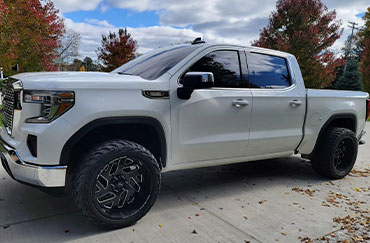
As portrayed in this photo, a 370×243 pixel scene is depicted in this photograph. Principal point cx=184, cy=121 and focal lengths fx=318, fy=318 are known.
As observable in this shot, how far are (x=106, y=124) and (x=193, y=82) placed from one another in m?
0.92

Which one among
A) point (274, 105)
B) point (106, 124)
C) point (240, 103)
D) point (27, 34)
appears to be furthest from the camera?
point (27, 34)

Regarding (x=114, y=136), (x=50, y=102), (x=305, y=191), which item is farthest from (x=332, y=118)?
(x=50, y=102)

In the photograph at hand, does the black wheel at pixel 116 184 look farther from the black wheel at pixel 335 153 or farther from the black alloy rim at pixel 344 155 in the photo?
the black alloy rim at pixel 344 155

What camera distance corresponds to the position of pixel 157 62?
3838 mm

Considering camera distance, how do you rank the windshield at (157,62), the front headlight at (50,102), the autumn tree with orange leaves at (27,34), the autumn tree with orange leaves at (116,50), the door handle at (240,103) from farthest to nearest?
the autumn tree with orange leaves at (116,50), the autumn tree with orange leaves at (27,34), the door handle at (240,103), the windshield at (157,62), the front headlight at (50,102)

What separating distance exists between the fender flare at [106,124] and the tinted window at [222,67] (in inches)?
31.7

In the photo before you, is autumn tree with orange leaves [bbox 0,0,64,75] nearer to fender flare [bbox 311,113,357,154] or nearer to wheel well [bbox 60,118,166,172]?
wheel well [bbox 60,118,166,172]

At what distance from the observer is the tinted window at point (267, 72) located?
4.04m

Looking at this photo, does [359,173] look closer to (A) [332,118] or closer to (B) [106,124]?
(A) [332,118]

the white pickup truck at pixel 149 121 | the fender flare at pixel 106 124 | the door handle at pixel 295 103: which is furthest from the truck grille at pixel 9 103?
the door handle at pixel 295 103

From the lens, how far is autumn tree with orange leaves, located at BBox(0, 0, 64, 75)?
946 centimetres

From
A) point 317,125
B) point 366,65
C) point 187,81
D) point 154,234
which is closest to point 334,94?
point 317,125

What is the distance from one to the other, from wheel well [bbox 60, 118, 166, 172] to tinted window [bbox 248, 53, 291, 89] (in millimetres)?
1448

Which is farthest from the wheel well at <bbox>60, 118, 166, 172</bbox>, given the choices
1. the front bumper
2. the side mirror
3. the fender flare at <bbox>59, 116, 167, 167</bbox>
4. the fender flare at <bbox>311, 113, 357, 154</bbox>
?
the fender flare at <bbox>311, 113, 357, 154</bbox>
